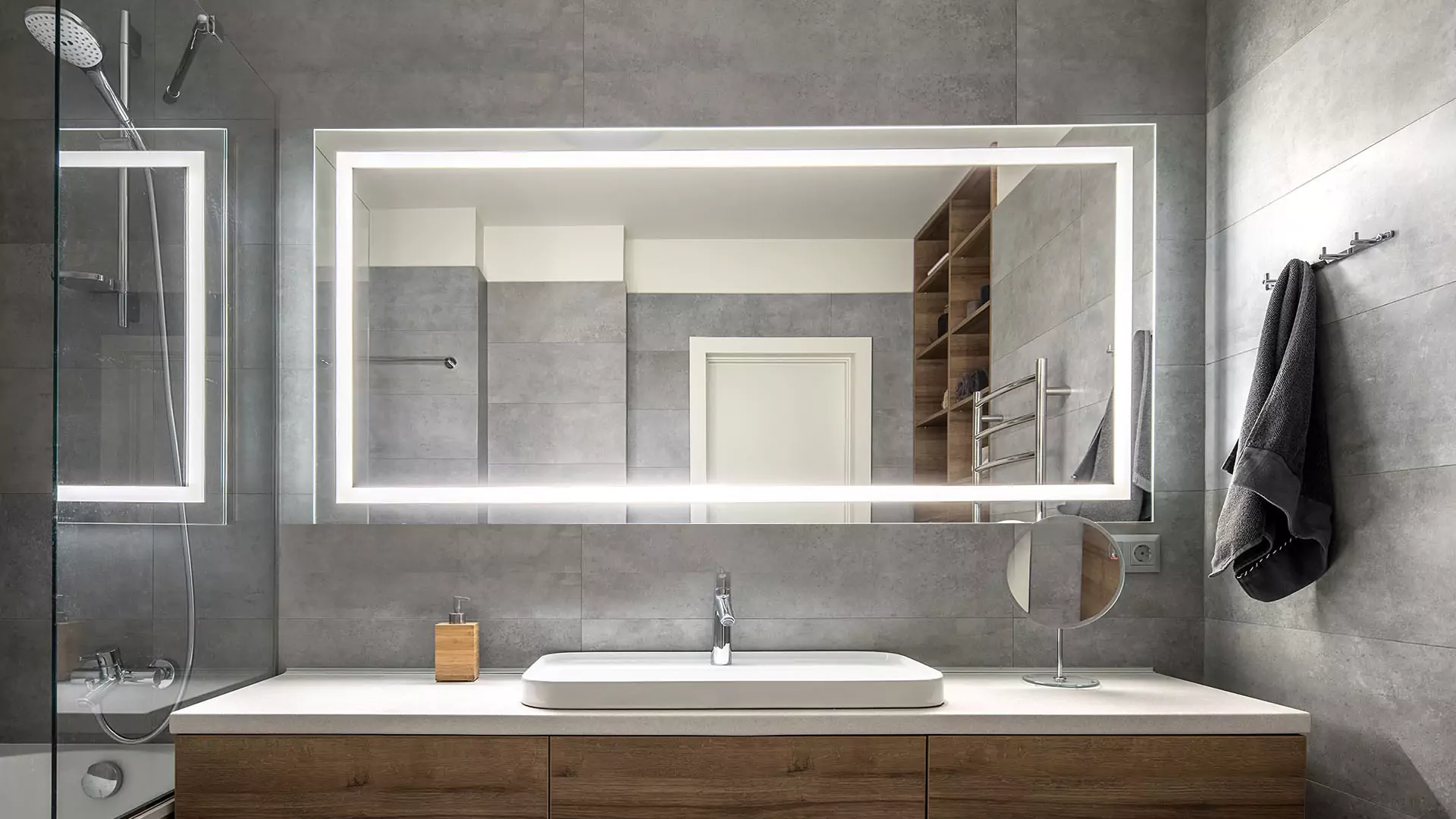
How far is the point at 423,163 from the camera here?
6.99 ft

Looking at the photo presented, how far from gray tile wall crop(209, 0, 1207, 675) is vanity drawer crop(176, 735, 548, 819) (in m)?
0.77

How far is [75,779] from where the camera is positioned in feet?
4.83

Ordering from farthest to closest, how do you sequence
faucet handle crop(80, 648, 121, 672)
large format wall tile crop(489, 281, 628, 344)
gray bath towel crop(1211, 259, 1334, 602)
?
large format wall tile crop(489, 281, 628, 344), gray bath towel crop(1211, 259, 1334, 602), faucet handle crop(80, 648, 121, 672)

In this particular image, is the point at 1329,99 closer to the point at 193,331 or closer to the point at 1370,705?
the point at 1370,705

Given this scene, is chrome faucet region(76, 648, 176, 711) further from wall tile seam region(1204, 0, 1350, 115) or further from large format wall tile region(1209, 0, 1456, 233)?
wall tile seam region(1204, 0, 1350, 115)

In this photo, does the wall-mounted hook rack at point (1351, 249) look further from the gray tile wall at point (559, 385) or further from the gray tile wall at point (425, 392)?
the gray tile wall at point (425, 392)

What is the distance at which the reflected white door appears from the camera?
2080 millimetres

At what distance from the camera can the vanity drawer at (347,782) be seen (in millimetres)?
1626

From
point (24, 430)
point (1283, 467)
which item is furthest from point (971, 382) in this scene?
point (24, 430)

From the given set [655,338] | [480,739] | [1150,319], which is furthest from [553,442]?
[1150,319]

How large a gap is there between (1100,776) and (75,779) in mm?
1620

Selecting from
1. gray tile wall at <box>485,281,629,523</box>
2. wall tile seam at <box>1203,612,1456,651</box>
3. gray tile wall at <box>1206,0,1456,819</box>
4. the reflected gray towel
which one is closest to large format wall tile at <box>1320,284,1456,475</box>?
gray tile wall at <box>1206,0,1456,819</box>

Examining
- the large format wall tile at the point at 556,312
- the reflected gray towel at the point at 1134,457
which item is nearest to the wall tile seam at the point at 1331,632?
the reflected gray towel at the point at 1134,457

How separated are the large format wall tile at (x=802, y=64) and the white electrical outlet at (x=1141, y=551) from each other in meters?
0.96
